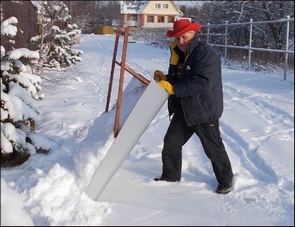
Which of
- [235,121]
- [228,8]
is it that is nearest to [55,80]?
[235,121]

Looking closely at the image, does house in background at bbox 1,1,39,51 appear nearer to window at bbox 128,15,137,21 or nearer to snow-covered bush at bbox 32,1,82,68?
snow-covered bush at bbox 32,1,82,68

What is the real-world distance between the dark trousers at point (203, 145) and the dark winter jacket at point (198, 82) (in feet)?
0.43

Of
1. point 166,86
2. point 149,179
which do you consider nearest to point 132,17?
point 149,179

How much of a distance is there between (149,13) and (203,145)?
54.5 metres

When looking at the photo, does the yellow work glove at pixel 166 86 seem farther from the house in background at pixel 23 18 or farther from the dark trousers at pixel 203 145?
the house in background at pixel 23 18

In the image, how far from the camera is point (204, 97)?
3916 millimetres

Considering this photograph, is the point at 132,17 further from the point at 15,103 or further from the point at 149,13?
the point at 15,103

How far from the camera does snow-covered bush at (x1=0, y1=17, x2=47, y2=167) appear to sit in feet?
10.9

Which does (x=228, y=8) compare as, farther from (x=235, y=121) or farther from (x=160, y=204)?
(x=160, y=204)

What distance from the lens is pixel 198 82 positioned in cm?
371

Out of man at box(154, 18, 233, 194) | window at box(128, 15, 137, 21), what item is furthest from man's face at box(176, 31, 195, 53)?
window at box(128, 15, 137, 21)

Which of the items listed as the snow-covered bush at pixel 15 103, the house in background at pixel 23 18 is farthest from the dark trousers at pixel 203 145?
the house in background at pixel 23 18

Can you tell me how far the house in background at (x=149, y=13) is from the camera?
50844 mm

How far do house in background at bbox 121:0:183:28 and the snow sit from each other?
137ft
